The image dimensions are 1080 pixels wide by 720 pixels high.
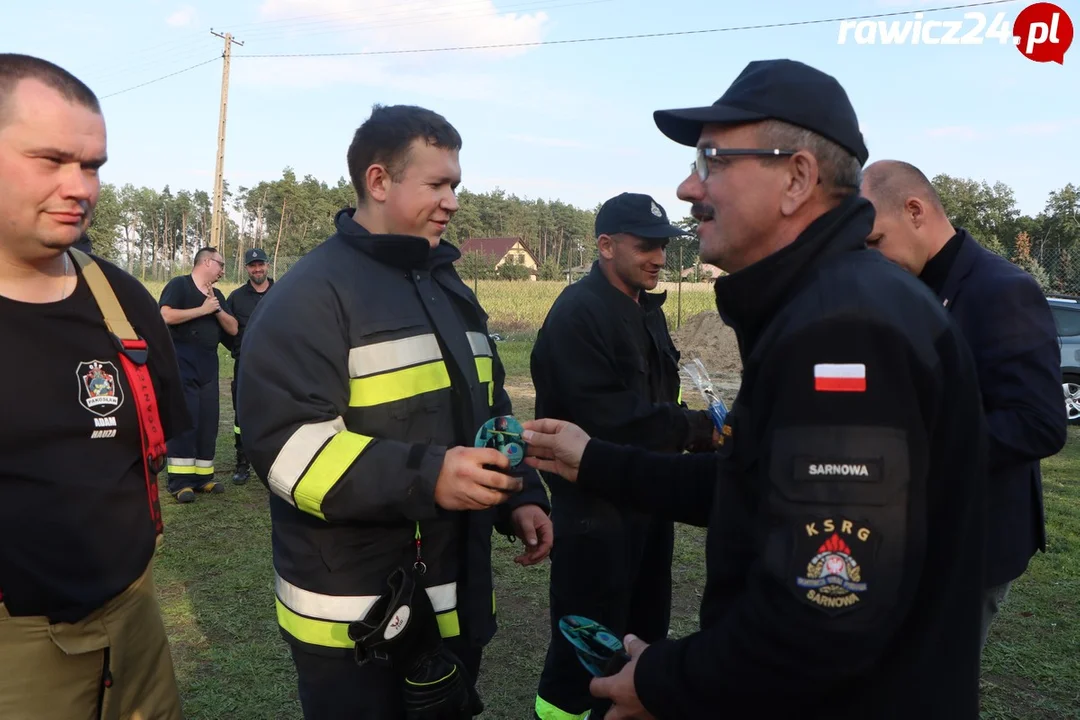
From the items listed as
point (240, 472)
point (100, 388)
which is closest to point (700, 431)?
point (100, 388)

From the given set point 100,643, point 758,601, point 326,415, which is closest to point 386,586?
point 326,415

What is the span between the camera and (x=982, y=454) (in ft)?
4.97

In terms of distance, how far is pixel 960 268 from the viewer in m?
3.03

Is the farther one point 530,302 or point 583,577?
point 530,302

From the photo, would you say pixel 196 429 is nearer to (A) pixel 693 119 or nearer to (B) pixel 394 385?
(B) pixel 394 385

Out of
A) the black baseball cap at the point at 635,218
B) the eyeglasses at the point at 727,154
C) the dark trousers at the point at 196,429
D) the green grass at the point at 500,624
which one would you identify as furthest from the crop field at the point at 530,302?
the eyeglasses at the point at 727,154

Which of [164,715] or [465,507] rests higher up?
[465,507]

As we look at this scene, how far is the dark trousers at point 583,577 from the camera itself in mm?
3566

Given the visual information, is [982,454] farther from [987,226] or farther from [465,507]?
[987,226]

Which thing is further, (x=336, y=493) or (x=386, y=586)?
(x=386, y=586)

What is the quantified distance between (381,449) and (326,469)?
15cm

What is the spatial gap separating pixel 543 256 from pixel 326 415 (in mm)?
83699

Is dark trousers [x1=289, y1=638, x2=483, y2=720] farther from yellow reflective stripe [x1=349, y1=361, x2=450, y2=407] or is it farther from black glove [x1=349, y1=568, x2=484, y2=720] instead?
yellow reflective stripe [x1=349, y1=361, x2=450, y2=407]

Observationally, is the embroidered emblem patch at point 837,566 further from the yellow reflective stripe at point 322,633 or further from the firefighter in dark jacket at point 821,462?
the yellow reflective stripe at point 322,633
